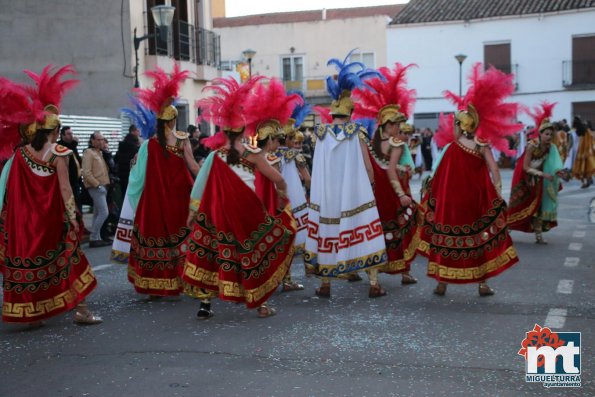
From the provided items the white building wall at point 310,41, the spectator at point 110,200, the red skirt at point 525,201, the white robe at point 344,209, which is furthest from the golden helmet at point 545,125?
the white building wall at point 310,41

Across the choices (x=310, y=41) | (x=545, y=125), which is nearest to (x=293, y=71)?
(x=310, y=41)

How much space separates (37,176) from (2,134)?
0.52 metres

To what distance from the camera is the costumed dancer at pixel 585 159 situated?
2086 centimetres

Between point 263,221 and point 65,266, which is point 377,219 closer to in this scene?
point 263,221

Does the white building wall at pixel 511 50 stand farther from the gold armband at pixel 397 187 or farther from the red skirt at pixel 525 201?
the gold armband at pixel 397 187

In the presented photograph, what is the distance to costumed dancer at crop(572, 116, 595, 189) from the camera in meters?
20.9

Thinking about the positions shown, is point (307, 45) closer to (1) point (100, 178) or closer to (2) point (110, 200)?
(2) point (110, 200)

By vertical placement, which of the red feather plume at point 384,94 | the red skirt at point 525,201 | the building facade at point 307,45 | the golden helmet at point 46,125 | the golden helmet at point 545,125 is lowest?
the red skirt at point 525,201

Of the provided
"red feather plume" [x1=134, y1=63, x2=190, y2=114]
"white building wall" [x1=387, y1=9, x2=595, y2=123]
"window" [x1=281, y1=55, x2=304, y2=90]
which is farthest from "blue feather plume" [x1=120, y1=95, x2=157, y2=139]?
"window" [x1=281, y1=55, x2=304, y2=90]

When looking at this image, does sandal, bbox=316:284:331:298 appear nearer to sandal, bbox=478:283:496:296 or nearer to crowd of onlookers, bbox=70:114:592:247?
sandal, bbox=478:283:496:296

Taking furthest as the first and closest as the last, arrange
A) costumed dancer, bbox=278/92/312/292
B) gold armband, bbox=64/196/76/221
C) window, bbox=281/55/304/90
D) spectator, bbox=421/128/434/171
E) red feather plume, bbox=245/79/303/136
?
window, bbox=281/55/304/90 < spectator, bbox=421/128/434/171 < costumed dancer, bbox=278/92/312/292 < red feather plume, bbox=245/79/303/136 < gold armband, bbox=64/196/76/221

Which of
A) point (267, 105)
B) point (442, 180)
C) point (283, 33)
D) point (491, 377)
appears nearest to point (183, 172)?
point (267, 105)

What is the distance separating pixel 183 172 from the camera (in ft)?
25.9
